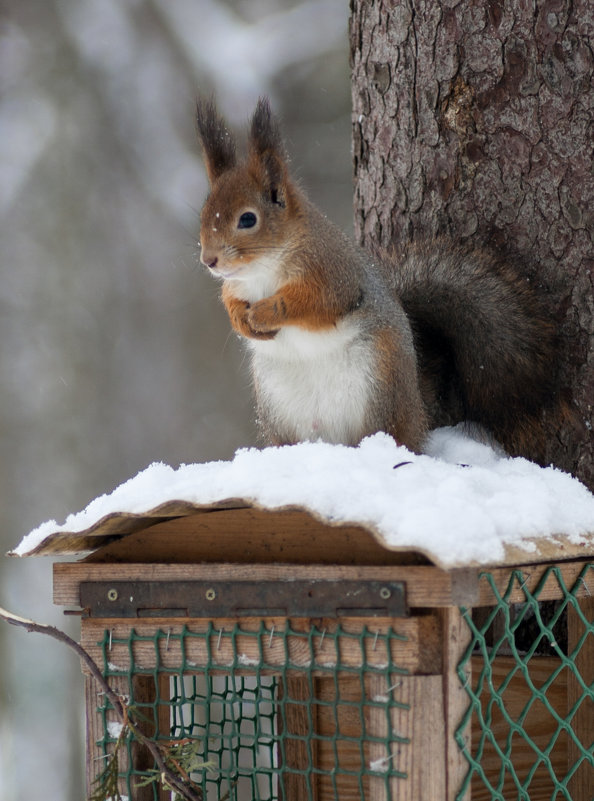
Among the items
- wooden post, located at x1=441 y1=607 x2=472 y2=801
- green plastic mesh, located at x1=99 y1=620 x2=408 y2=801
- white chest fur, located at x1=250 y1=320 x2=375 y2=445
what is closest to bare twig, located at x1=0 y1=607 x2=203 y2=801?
green plastic mesh, located at x1=99 y1=620 x2=408 y2=801

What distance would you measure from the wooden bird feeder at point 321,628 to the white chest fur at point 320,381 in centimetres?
33

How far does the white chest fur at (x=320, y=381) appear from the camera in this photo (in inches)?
58.9

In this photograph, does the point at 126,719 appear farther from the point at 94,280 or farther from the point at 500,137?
the point at 94,280

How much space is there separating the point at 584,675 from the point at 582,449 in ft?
1.21

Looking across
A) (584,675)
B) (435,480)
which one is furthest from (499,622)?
(435,480)

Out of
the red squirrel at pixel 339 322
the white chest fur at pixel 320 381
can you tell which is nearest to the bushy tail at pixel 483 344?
the red squirrel at pixel 339 322

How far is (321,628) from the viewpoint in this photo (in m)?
1.16

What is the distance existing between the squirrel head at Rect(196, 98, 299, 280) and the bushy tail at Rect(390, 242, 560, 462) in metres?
0.30

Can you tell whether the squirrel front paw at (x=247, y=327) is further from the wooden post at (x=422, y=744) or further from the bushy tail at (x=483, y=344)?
the wooden post at (x=422, y=744)

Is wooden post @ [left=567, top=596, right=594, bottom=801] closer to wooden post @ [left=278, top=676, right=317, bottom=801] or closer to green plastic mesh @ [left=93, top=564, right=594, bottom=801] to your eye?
green plastic mesh @ [left=93, top=564, right=594, bottom=801]

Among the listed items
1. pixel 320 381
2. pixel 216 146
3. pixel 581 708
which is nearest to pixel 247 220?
pixel 216 146

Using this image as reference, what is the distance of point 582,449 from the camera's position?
168 cm

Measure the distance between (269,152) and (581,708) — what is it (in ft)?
3.05

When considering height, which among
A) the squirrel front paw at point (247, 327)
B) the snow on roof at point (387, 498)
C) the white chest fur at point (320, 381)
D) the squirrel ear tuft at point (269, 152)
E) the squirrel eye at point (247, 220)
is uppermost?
the squirrel ear tuft at point (269, 152)
